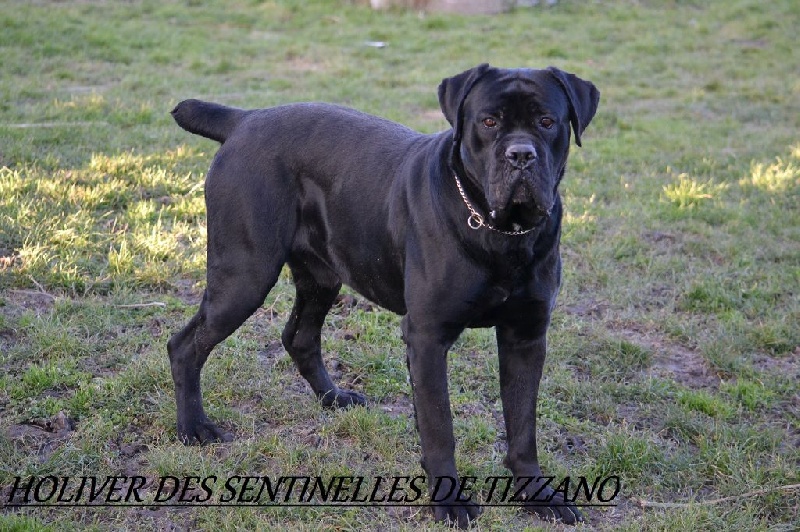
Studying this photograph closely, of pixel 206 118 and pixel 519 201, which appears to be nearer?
pixel 519 201

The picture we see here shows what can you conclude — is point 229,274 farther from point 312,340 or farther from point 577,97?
point 577,97

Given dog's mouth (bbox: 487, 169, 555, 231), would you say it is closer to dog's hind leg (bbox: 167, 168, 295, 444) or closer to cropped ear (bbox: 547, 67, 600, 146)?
cropped ear (bbox: 547, 67, 600, 146)

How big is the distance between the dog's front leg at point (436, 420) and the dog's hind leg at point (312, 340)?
956mm

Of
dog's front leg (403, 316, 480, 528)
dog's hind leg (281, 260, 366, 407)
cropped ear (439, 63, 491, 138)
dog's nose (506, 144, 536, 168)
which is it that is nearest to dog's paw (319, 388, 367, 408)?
dog's hind leg (281, 260, 366, 407)

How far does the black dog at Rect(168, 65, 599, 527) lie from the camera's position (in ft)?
11.0

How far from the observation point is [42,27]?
11367 millimetres

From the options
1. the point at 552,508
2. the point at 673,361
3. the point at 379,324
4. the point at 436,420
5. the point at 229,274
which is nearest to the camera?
the point at 436,420

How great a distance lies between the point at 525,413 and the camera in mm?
3664

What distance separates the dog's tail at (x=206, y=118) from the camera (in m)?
4.18

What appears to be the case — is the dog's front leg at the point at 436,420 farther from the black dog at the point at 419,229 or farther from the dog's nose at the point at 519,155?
the dog's nose at the point at 519,155

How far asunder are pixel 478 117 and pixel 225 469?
1761 millimetres

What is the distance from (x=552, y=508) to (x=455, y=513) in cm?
41

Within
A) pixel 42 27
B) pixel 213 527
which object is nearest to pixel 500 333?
pixel 213 527

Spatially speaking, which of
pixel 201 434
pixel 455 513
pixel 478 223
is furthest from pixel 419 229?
pixel 201 434
